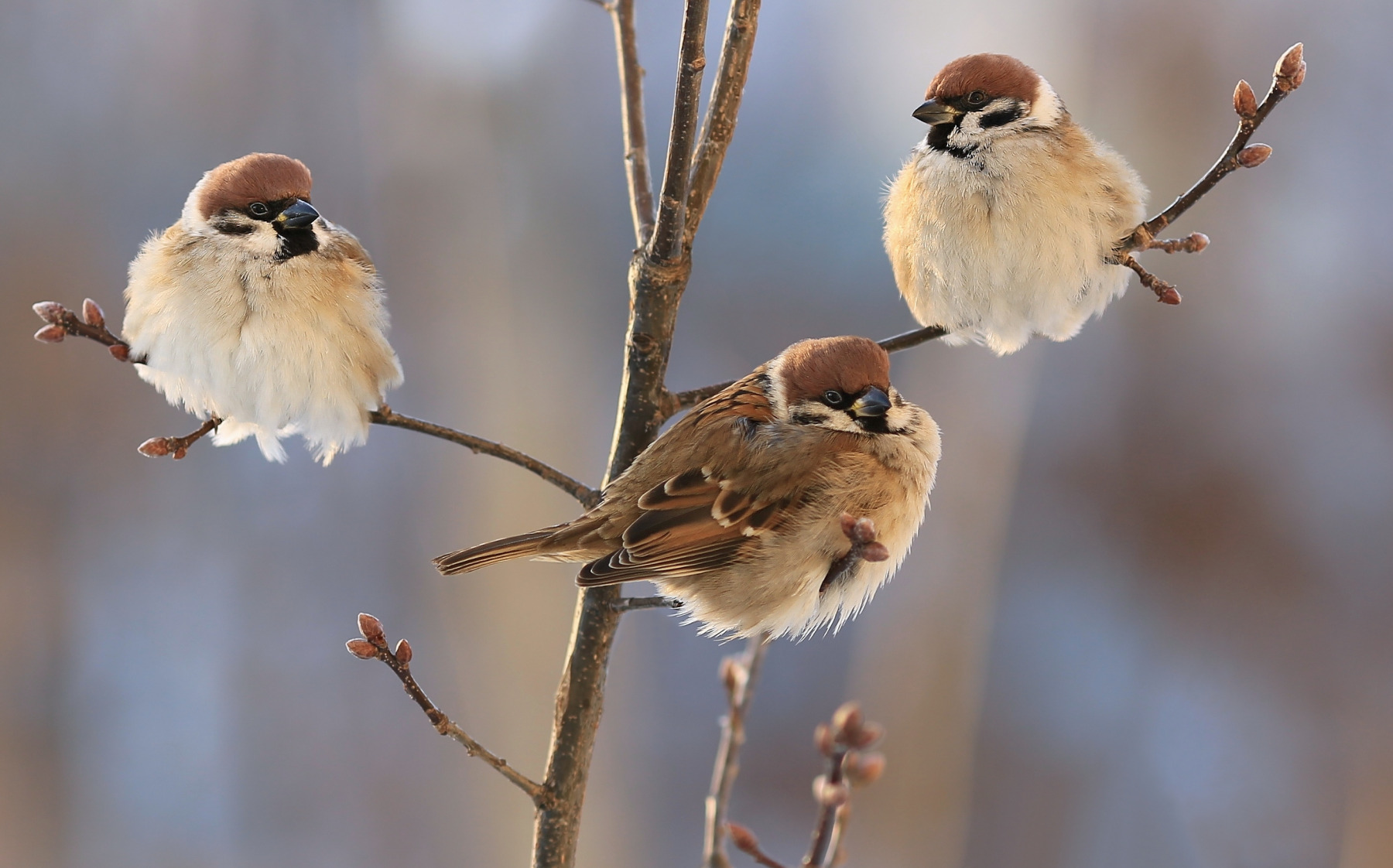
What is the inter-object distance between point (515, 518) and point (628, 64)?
3424 mm

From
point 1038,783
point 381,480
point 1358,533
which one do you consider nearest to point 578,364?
point 381,480

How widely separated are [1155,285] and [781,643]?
2580 millimetres

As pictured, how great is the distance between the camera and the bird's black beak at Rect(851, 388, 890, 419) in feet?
4.97

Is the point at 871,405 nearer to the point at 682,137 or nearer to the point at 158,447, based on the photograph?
the point at 682,137

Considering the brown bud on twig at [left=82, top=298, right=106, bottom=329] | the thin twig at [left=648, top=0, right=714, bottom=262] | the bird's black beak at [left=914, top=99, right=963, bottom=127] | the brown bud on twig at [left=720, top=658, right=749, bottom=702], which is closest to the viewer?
the thin twig at [left=648, top=0, right=714, bottom=262]

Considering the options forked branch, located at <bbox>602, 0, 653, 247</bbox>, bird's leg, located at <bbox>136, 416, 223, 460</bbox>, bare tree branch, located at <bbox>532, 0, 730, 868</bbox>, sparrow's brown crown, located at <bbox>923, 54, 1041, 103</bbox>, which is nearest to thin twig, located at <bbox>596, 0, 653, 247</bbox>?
forked branch, located at <bbox>602, 0, 653, 247</bbox>

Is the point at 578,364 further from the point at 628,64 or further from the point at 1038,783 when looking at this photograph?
the point at 628,64

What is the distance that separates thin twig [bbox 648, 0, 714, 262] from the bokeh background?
2.97 metres

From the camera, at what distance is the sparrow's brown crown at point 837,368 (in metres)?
1.52

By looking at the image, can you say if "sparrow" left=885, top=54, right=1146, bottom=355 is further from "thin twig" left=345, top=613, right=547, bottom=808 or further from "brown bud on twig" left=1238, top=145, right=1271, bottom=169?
"thin twig" left=345, top=613, right=547, bottom=808

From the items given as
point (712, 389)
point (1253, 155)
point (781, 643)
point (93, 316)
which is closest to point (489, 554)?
point (712, 389)

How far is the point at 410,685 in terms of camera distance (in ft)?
3.85

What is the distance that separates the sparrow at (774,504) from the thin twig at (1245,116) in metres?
0.43

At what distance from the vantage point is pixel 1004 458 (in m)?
4.05
